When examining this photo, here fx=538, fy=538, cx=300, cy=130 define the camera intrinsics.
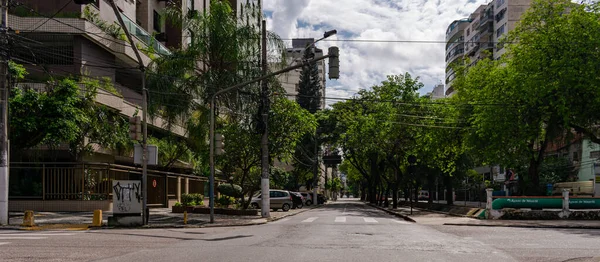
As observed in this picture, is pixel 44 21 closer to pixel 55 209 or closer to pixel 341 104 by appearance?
pixel 55 209

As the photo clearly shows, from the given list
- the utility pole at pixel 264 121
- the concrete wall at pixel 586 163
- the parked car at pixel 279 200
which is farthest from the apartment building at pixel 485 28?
the utility pole at pixel 264 121

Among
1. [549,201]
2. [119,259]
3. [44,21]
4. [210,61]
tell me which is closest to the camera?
[119,259]

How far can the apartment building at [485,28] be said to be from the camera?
72188 mm

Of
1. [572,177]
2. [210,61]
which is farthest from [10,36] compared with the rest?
[572,177]

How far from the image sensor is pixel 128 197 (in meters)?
19.3

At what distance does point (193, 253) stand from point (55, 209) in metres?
19.6

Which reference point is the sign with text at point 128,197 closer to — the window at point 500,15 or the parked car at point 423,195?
the window at point 500,15

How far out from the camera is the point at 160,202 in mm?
37344

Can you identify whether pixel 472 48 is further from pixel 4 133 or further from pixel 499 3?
pixel 4 133

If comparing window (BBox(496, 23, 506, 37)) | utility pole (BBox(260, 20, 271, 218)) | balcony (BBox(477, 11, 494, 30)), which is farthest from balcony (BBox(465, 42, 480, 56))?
utility pole (BBox(260, 20, 271, 218))

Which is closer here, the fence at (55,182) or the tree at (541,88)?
the tree at (541,88)

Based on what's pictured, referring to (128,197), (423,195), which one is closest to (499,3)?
(423,195)

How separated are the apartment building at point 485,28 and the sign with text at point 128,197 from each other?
47916 mm

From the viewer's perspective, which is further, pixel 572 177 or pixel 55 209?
pixel 572 177
